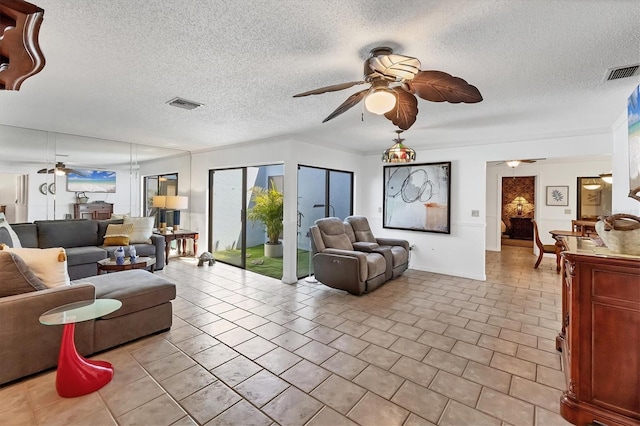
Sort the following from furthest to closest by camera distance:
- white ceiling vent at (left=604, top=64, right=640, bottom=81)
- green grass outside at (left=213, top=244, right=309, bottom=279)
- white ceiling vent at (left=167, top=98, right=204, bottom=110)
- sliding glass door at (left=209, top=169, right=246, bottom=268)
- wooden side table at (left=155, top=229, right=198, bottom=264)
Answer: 1. sliding glass door at (left=209, top=169, right=246, bottom=268)
2. wooden side table at (left=155, top=229, right=198, bottom=264)
3. green grass outside at (left=213, top=244, right=309, bottom=279)
4. white ceiling vent at (left=167, top=98, right=204, bottom=110)
5. white ceiling vent at (left=604, top=64, right=640, bottom=81)

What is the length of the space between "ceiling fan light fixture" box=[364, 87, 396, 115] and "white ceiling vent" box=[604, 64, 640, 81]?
1869mm

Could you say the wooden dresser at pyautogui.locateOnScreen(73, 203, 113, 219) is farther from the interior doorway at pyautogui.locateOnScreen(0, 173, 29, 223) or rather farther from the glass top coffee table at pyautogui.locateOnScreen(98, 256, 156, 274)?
the glass top coffee table at pyautogui.locateOnScreen(98, 256, 156, 274)

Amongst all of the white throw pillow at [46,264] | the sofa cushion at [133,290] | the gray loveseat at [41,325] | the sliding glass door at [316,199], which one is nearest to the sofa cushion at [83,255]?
the sofa cushion at [133,290]

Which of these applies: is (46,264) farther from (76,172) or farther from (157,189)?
(157,189)

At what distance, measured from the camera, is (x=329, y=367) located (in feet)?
8.05

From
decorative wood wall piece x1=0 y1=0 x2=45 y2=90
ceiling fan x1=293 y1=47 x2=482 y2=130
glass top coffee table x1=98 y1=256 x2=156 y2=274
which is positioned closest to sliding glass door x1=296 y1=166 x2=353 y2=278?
glass top coffee table x1=98 y1=256 x2=156 y2=274

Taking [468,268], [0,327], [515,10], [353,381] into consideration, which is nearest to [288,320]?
[353,381]

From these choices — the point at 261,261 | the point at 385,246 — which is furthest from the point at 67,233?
the point at 385,246

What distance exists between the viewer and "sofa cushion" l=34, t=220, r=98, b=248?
4746 millimetres

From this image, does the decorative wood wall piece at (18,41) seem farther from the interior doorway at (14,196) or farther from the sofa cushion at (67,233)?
the interior doorway at (14,196)

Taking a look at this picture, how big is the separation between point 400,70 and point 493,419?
7.39 ft

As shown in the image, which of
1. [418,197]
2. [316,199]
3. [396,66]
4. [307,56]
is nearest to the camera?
[396,66]

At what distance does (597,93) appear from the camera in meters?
2.90

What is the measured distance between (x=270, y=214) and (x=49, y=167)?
12.6 feet
